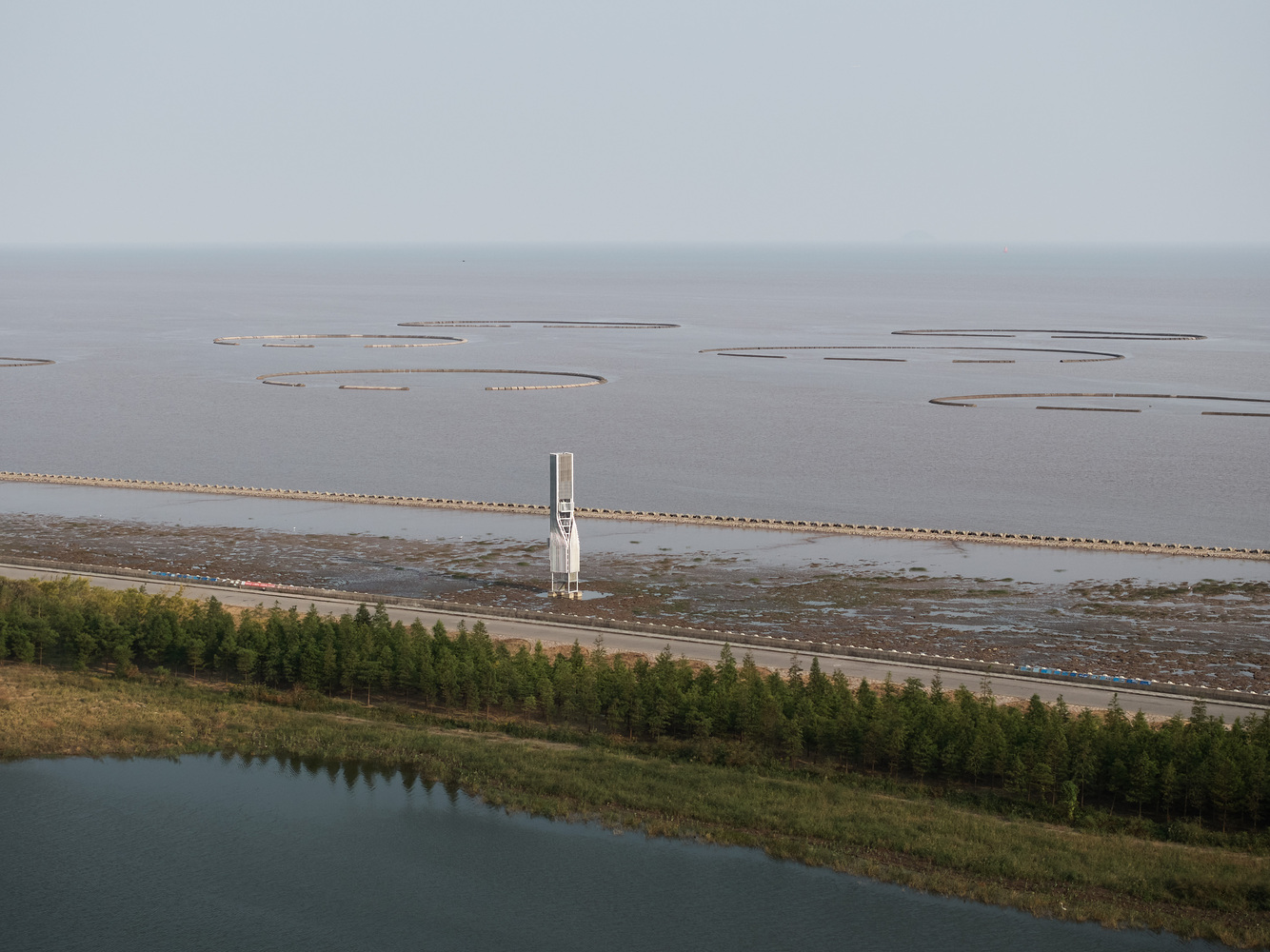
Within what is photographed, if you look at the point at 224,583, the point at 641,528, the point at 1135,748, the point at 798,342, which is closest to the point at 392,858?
the point at 1135,748

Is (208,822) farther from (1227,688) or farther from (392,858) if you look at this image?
(1227,688)

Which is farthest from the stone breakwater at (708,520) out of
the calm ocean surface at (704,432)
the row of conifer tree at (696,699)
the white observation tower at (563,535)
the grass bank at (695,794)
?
the grass bank at (695,794)

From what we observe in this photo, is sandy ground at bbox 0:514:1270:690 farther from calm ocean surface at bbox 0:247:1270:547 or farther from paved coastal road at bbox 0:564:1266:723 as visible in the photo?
calm ocean surface at bbox 0:247:1270:547

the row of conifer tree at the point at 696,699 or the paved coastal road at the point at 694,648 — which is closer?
the row of conifer tree at the point at 696,699

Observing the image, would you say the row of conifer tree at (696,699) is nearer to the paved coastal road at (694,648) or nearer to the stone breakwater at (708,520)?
the paved coastal road at (694,648)

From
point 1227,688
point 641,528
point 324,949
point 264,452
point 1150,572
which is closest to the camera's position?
point 324,949

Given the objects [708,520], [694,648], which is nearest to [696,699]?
[694,648]

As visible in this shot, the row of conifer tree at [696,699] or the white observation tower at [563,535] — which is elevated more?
the white observation tower at [563,535]
